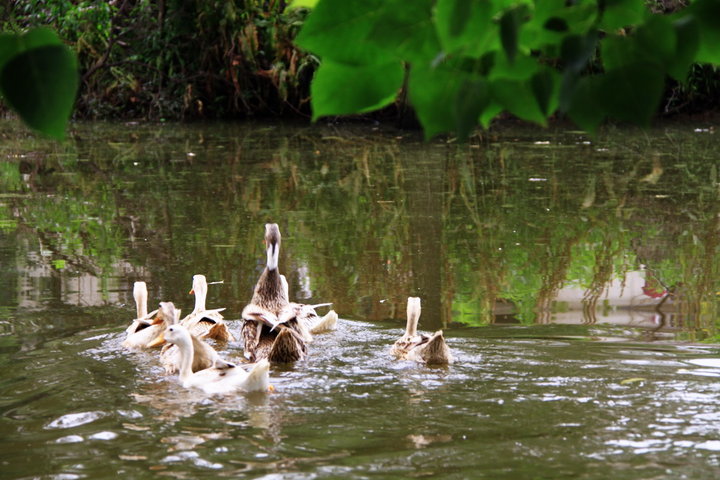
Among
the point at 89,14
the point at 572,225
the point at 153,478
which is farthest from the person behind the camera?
the point at 89,14

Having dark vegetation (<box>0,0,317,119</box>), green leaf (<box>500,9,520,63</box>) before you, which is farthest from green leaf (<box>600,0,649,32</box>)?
dark vegetation (<box>0,0,317,119</box>)

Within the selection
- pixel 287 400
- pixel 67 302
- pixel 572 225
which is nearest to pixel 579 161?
pixel 572 225

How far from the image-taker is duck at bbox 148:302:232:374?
5395mm

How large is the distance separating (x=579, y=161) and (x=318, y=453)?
934cm

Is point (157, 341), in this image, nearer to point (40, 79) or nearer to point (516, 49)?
point (40, 79)

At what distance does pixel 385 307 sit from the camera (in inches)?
261

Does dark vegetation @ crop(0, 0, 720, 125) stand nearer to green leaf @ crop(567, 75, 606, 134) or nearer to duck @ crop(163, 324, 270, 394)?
duck @ crop(163, 324, 270, 394)

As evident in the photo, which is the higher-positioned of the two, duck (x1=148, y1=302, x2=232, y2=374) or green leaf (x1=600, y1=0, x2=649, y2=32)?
green leaf (x1=600, y1=0, x2=649, y2=32)

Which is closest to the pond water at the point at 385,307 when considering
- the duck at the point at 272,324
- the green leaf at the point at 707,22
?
the duck at the point at 272,324

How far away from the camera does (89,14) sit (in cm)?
1767

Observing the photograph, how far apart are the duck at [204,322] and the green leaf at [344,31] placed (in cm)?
495

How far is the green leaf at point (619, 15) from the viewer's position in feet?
3.26

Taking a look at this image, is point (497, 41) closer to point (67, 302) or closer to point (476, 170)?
point (67, 302)

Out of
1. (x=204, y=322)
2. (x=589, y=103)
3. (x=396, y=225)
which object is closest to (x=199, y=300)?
(x=204, y=322)
